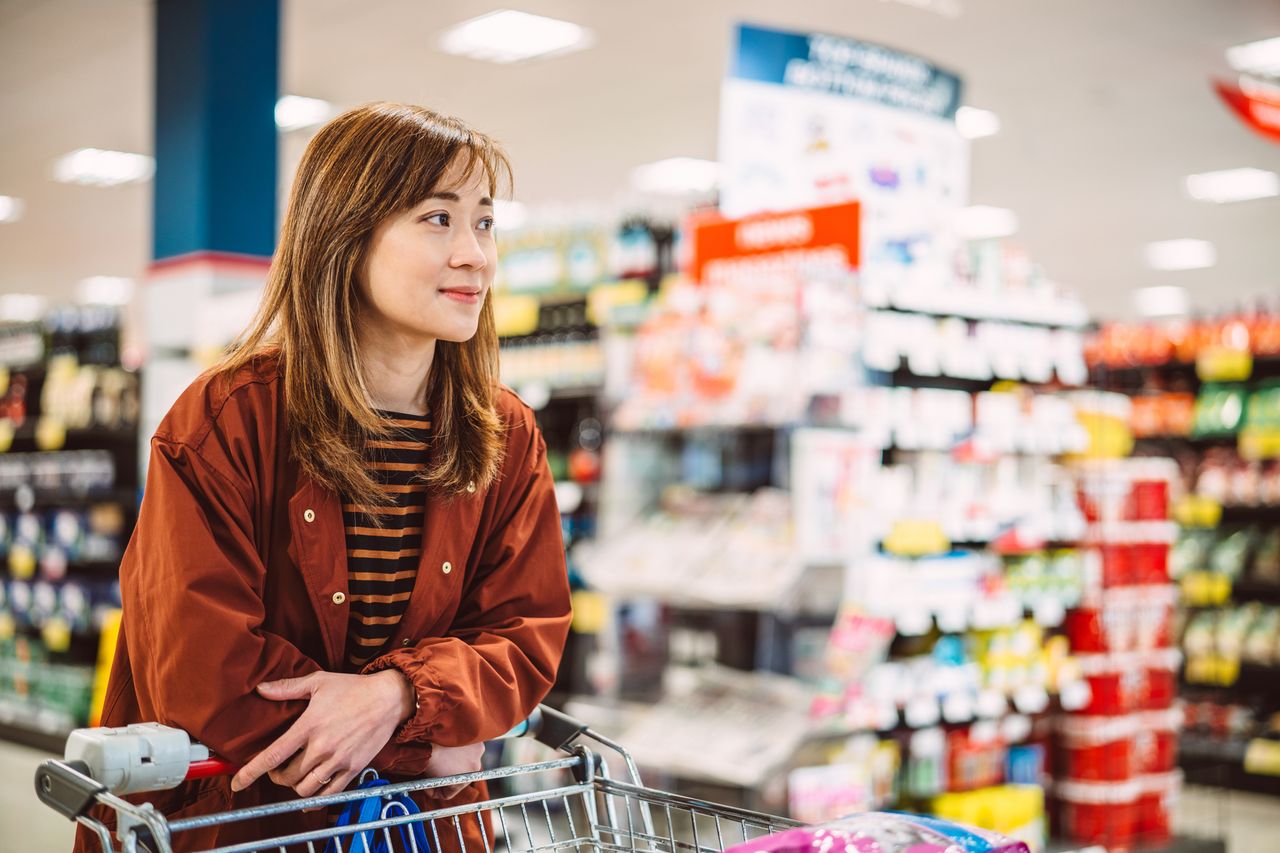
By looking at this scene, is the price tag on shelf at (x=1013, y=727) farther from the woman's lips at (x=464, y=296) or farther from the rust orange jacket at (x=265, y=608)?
the woman's lips at (x=464, y=296)

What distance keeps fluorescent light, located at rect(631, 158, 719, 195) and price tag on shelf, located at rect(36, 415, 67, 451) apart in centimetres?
506

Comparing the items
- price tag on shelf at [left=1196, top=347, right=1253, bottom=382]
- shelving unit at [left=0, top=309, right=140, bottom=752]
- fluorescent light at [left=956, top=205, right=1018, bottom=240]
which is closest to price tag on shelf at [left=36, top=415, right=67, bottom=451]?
shelving unit at [left=0, top=309, right=140, bottom=752]

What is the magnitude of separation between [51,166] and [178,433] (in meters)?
10.3

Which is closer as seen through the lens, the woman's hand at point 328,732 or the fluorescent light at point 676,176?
the woman's hand at point 328,732

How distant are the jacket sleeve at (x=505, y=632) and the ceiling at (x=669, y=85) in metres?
3.37

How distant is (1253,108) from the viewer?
20.2ft

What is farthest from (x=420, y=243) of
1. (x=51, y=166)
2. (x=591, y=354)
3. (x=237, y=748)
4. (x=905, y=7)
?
(x=51, y=166)

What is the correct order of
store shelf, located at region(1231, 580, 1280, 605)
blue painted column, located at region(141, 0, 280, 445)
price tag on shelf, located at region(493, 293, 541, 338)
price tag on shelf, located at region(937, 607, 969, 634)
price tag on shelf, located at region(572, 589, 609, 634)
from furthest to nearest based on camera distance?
1. store shelf, located at region(1231, 580, 1280, 605)
2. price tag on shelf, located at region(493, 293, 541, 338)
3. price tag on shelf, located at region(572, 589, 609, 634)
4. blue painted column, located at region(141, 0, 280, 445)
5. price tag on shelf, located at region(937, 607, 969, 634)

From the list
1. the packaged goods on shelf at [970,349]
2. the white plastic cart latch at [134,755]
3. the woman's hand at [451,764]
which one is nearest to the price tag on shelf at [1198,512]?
the packaged goods on shelf at [970,349]

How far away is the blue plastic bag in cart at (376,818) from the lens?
1343mm

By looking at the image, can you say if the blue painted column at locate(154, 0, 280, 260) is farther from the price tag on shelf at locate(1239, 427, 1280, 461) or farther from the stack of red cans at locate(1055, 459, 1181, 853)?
the price tag on shelf at locate(1239, 427, 1280, 461)

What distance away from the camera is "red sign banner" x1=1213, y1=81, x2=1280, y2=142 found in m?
6.11

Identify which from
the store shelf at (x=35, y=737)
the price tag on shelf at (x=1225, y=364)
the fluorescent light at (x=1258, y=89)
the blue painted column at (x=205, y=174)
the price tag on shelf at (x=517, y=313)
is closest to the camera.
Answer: the blue painted column at (x=205, y=174)

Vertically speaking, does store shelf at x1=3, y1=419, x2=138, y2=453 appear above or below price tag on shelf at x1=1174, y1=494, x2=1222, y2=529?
above
